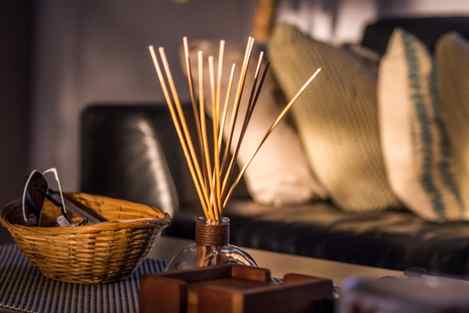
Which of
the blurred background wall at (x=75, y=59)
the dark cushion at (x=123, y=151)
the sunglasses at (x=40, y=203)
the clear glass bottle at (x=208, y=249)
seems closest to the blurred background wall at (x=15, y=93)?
A: the blurred background wall at (x=75, y=59)

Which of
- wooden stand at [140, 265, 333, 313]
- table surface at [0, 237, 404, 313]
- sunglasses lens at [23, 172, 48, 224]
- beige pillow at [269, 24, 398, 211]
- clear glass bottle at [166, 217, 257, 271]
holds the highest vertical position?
beige pillow at [269, 24, 398, 211]

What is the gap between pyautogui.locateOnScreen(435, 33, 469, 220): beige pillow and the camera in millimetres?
2199

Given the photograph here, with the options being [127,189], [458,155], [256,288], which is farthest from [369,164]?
[256,288]

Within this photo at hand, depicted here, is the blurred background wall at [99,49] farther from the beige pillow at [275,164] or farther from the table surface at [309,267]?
the table surface at [309,267]

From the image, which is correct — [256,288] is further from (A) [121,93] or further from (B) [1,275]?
(A) [121,93]

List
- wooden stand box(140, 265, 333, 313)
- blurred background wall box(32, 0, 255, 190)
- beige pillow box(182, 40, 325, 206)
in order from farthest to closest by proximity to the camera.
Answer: blurred background wall box(32, 0, 255, 190) < beige pillow box(182, 40, 325, 206) < wooden stand box(140, 265, 333, 313)

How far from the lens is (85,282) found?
1.27 meters

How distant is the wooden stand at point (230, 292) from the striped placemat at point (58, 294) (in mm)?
130

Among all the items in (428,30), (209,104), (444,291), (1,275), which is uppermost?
(428,30)


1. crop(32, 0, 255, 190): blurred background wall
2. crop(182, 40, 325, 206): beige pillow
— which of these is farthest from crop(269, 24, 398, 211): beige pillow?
crop(32, 0, 255, 190): blurred background wall

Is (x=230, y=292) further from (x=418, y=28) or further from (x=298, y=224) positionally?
(x=418, y=28)

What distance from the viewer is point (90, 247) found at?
1.22 meters

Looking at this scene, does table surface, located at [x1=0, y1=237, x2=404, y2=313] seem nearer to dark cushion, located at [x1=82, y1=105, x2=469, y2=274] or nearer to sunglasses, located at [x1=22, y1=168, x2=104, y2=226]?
sunglasses, located at [x1=22, y1=168, x2=104, y2=226]

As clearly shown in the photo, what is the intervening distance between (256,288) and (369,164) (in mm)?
1358
